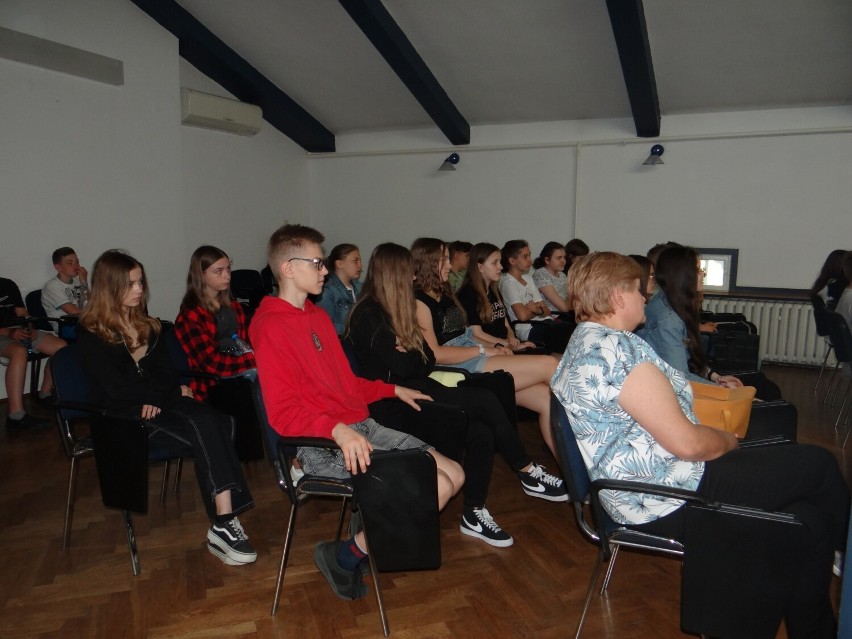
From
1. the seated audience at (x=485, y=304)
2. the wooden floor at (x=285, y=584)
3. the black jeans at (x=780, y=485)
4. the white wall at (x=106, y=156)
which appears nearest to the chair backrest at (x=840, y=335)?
the seated audience at (x=485, y=304)

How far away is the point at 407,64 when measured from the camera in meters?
6.61

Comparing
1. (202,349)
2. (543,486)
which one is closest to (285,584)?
(543,486)

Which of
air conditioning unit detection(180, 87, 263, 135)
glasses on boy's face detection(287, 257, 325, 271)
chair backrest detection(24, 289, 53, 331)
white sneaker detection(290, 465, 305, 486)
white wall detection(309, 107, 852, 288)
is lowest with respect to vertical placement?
white sneaker detection(290, 465, 305, 486)

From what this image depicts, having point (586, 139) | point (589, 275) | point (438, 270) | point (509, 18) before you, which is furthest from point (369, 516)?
point (586, 139)

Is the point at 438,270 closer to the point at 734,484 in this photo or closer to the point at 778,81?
the point at 734,484

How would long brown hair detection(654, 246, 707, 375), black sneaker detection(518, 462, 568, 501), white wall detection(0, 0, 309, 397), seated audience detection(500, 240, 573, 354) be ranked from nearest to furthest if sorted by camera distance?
long brown hair detection(654, 246, 707, 375) < black sneaker detection(518, 462, 568, 501) < seated audience detection(500, 240, 573, 354) < white wall detection(0, 0, 309, 397)

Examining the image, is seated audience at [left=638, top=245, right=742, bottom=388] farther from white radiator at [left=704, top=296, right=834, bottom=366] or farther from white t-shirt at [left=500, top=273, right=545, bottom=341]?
white radiator at [left=704, top=296, right=834, bottom=366]

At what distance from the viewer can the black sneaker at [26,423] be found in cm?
458

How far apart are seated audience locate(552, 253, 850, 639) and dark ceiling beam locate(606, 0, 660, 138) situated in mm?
3925

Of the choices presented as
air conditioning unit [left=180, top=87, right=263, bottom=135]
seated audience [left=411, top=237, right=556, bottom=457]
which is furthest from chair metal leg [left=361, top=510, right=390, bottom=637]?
air conditioning unit [left=180, top=87, right=263, bottom=135]

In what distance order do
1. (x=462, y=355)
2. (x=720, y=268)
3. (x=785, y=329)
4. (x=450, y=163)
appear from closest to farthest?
(x=462, y=355)
(x=785, y=329)
(x=720, y=268)
(x=450, y=163)

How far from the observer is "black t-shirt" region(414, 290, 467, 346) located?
149 inches

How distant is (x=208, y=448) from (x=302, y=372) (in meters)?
0.69

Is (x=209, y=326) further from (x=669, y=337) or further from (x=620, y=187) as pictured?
(x=620, y=187)
